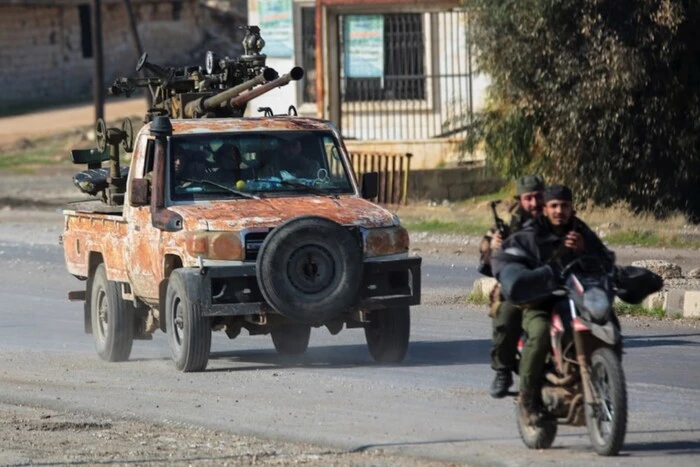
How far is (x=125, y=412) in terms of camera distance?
10039 mm

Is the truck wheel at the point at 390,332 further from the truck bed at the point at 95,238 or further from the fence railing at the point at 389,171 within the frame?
the fence railing at the point at 389,171

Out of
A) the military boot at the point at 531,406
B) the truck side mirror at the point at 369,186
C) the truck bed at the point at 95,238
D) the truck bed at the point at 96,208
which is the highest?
the truck side mirror at the point at 369,186

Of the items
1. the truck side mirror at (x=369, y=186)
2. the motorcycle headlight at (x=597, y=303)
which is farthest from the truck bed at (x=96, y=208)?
the motorcycle headlight at (x=597, y=303)

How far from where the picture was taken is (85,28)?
53156mm

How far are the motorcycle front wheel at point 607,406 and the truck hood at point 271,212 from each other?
396cm

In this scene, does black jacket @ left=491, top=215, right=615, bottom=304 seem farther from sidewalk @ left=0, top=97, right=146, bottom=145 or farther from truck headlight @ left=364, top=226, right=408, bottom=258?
sidewalk @ left=0, top=97, right=146, bottom=145

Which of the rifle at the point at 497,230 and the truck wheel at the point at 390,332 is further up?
the rifle at the point at 497,230

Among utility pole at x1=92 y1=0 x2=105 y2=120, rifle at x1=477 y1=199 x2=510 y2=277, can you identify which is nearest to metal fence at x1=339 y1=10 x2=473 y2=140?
utility pole at x1=92 y1=0 x2=105 y2=120

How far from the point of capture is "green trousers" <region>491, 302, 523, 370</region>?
822cm

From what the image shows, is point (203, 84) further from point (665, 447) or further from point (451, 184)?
point (451, 184)

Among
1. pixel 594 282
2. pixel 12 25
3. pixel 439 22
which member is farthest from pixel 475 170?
pixel 12 25

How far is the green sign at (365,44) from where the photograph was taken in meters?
28.7

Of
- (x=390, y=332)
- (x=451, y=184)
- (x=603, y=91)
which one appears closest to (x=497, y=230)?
(x=390, y=332)

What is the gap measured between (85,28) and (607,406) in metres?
47.3
